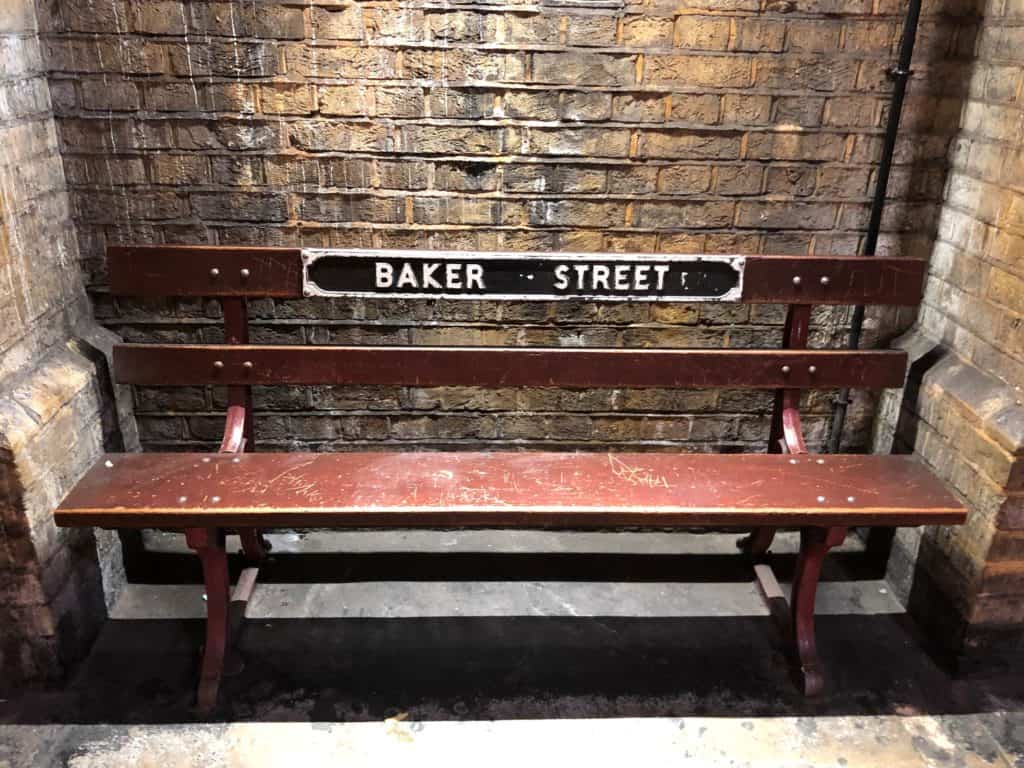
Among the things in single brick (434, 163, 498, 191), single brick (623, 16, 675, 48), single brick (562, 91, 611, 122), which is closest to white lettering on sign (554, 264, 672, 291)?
single brick (434, 163, 498, 191)

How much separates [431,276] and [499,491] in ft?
2.69

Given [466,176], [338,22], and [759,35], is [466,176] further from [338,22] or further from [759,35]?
[759,35]

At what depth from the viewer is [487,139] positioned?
121 inches

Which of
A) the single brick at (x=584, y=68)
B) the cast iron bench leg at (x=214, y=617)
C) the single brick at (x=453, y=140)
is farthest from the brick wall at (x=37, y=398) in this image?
the single brick at (x=584, y=68)

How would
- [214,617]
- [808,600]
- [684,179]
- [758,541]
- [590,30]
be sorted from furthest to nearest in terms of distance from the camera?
[758,541] → [684,179] → [590,30] → [808,600] → [214,617]

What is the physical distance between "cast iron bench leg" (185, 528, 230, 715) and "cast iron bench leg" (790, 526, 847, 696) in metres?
1.91

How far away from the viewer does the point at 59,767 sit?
244 centimetres

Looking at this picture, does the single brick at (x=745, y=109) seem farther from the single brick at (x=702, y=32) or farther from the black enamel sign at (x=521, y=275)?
the black enamel sign at (x=521, y=275)

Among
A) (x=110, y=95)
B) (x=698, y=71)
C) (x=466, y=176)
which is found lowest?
(x=466, y=176)

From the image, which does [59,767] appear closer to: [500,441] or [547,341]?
[500,441]

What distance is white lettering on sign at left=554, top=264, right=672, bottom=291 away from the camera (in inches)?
115

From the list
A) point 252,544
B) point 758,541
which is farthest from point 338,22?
point 758,541

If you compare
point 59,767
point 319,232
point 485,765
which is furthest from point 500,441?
point 59,767

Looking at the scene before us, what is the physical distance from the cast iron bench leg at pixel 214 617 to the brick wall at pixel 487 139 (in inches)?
33.1
